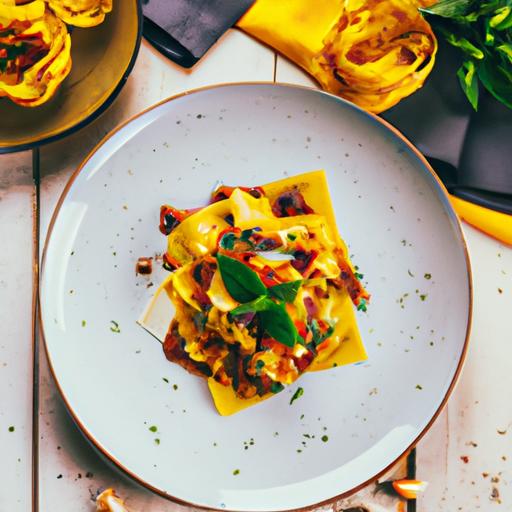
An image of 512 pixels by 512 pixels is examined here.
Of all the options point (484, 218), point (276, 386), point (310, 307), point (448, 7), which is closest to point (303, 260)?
point (310, 307)

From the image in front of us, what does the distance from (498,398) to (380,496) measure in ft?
0.73

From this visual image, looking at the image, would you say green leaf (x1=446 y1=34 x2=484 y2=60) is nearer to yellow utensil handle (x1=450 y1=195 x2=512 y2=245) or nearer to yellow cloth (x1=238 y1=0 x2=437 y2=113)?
yellow cloth (x1=238 y1=0 x2=437 y2=113)

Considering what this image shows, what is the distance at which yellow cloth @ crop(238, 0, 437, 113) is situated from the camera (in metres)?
0.87

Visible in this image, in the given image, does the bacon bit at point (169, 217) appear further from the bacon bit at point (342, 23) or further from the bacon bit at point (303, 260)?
the bacon bit at point (342, 23)

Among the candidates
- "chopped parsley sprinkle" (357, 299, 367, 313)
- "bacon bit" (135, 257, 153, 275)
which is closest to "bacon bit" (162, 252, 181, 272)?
"bacon bit" (135, 257, 153, 275)

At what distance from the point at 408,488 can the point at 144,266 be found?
48cm

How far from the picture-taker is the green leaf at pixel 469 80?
89 centimetres

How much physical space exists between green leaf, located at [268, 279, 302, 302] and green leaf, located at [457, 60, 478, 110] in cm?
35

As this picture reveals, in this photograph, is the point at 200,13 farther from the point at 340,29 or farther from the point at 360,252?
the point at 360,252

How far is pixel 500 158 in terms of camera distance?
0.93m

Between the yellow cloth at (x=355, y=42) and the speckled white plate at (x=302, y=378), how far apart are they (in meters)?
0.05

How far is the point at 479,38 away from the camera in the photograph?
88cm

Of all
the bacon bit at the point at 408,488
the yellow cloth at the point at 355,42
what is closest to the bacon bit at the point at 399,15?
the yellow cloth at the point at 355,42

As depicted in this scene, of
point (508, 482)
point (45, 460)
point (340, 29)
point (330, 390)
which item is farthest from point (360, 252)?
point (45, 460)
